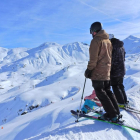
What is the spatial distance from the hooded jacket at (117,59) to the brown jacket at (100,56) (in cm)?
87

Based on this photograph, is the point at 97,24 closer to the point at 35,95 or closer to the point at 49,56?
the point at 35,95

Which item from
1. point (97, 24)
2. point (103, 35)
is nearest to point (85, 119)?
point (103, 35)

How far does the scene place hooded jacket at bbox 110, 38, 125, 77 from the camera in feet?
13.2

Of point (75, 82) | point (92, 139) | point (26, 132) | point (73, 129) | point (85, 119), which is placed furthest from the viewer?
point (75, 82)

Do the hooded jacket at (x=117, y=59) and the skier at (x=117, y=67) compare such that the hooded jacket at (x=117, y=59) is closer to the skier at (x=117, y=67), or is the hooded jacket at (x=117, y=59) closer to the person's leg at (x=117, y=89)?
the skier at (x=117, y=67)

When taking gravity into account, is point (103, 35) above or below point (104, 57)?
above

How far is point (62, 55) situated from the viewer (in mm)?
94375

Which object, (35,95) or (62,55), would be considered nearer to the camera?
(35,95)

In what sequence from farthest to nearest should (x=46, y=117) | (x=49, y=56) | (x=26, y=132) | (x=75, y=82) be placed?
(x=49, y=56) < (x=75, y=82) < (x=46, y=117) < (x=26, y=132)

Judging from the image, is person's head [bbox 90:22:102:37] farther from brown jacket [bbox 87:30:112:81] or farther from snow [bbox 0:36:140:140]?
snow [bbox 0:36:140:140]

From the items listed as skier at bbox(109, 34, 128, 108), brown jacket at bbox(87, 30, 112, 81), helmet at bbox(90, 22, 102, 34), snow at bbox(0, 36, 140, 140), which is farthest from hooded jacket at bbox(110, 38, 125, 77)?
snow at bbox(0, 36, 140, 140)

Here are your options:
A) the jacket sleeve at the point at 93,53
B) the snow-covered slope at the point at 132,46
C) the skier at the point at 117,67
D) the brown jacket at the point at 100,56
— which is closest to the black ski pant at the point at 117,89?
the skier at the point at 117,67

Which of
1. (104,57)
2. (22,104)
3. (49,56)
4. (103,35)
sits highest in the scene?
(49,56)

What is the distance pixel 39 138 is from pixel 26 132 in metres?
2.87
